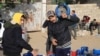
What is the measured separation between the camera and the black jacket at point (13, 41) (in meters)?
7.23

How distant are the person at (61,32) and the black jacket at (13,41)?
4.55ft

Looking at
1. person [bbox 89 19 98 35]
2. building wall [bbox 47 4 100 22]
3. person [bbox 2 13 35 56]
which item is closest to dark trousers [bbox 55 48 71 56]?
person [bbox 2 13 35 56]

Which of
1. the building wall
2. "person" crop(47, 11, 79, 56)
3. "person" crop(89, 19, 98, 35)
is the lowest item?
"person" crop(89, 19, 98, 35)

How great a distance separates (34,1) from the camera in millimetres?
22453

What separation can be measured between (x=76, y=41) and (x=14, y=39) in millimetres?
11003

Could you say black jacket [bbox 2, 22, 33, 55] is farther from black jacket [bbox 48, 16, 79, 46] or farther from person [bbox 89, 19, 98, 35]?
person [bbox 89, 19, 98, 35]

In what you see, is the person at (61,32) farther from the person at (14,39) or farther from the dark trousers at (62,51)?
the person at (14,39)

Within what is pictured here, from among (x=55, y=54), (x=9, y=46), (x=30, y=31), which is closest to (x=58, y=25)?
(x=55, y=54)

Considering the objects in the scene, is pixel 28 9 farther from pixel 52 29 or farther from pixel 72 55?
pixel 52 29

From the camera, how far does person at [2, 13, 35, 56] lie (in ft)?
23.7

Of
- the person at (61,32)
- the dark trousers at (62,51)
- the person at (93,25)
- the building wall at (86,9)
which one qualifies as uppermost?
the person at (61,32)

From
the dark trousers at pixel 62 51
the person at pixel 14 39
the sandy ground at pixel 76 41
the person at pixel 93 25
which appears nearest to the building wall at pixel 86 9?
the person at pixel 93 25

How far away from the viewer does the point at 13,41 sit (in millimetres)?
7266

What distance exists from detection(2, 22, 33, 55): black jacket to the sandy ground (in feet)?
22.2
